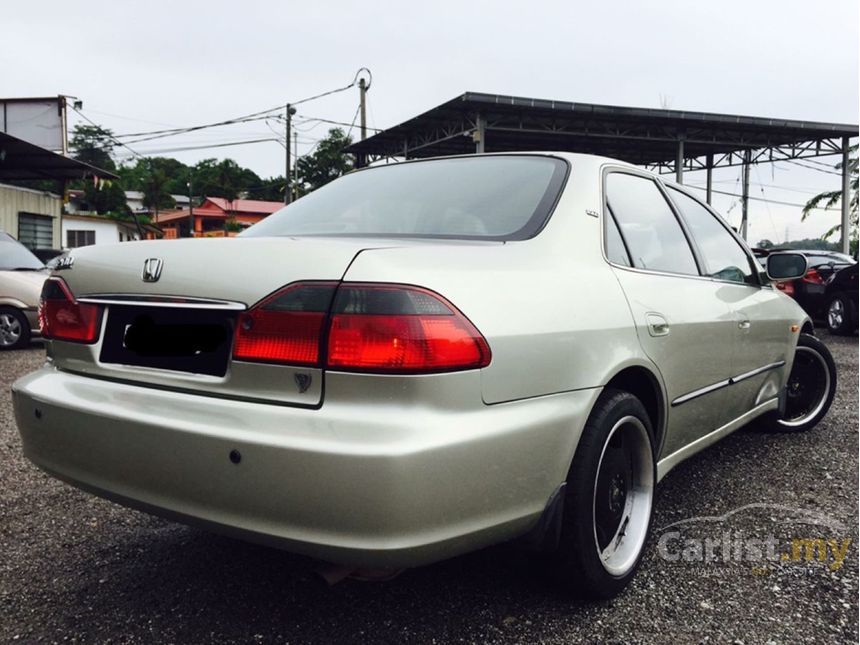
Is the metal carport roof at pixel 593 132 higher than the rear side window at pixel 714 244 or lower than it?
higher

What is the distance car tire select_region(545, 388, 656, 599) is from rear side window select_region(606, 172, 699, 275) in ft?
2.08

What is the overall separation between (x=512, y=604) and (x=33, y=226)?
19241 millimetres

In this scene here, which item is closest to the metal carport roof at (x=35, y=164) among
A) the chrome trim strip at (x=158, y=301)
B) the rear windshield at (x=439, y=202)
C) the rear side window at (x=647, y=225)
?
the rear windshield at (x=439, y=202)

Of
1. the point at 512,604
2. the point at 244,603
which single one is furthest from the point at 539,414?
the point at 244,603

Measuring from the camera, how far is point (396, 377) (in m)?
1.54

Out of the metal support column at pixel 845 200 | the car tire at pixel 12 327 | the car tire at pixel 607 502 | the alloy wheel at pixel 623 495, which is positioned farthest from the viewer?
the metal support column at pixel 845 200

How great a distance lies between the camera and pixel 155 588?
219cm

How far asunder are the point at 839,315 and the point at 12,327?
11.0m

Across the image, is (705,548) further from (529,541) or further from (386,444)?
(386,444)

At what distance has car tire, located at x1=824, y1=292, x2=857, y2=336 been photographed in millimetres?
9852

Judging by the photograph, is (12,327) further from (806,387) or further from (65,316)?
(806,387)

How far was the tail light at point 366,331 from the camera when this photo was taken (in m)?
1.55

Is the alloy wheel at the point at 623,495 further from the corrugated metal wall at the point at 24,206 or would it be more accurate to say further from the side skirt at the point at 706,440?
the corrugated metal wall at the point at 24,206
